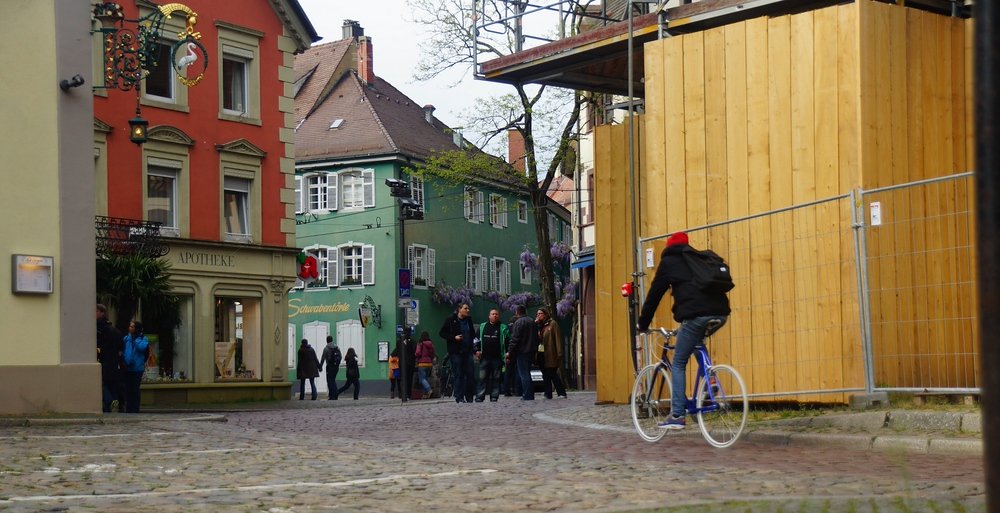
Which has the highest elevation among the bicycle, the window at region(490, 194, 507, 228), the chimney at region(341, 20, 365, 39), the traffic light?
the chimney at region(341, 20, 365, 39)

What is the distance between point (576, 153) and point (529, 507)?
123 ft

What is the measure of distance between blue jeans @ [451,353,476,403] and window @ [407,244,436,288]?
31.0 meters

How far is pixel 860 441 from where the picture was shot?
35.6 ft

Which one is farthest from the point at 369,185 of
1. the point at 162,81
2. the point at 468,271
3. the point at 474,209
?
the point at 162,81

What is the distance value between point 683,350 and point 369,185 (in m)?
47.1

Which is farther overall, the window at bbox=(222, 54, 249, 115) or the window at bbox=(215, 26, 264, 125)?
the window at bbox=(222, 54, 249, 115)

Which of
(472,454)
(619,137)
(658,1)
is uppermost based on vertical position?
(658,1)

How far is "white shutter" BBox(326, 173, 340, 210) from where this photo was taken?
58594 millimetres

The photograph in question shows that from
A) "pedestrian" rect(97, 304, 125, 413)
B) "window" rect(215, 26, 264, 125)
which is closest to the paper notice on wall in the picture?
"pedestrian" rect(97, 304, 125, 413)

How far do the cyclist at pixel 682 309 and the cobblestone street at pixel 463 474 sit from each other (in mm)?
433

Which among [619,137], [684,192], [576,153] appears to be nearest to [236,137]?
[576,153]

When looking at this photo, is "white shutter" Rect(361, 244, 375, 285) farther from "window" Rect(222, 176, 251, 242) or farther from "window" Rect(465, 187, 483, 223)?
"window" Rect(222, 176, 251, 242)

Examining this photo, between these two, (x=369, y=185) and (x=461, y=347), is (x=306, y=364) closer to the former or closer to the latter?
(x=461, y=347)

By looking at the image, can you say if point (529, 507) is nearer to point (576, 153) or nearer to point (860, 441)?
point (860, 441)
